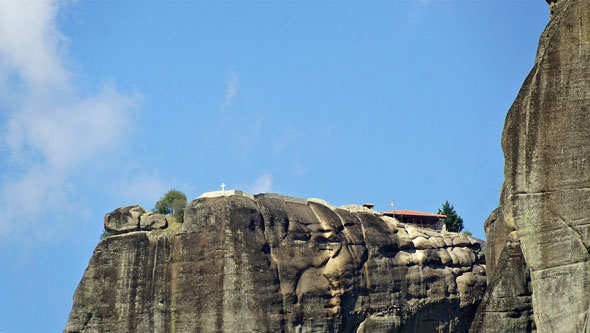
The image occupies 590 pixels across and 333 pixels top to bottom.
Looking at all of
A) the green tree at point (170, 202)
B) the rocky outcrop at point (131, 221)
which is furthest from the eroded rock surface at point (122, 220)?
the green tree at point (170, 202)

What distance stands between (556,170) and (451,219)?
53.1m

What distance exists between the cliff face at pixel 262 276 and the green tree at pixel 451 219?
72.0 ft

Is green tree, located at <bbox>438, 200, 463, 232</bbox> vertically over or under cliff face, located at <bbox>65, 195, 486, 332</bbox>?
over

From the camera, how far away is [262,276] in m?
55.6

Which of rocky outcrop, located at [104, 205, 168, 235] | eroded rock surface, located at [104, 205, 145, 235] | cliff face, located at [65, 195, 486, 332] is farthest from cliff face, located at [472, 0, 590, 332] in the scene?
eroded rock surface, located at [104, 205, 145, 235]

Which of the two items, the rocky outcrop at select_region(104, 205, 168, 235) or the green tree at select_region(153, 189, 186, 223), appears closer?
the rocky outcrop at select_region(104, 205, 168, 235)

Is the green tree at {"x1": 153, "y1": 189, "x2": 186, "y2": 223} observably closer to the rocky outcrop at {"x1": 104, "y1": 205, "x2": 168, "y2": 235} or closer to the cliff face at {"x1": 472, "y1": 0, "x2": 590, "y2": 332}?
the rocky outcrop at {"x1": 104, "y1": 205, "x2": 168, "y2": 235}

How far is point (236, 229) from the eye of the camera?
2203 inches

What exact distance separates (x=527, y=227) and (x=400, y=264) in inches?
1076

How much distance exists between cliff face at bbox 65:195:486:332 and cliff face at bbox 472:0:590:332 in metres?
22.8

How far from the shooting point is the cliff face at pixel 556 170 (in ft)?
111

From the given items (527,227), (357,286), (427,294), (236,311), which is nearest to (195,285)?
(236,311)

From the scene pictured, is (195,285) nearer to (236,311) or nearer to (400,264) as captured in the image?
(236,311)

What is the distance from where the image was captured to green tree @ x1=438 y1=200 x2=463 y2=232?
3319 inches
